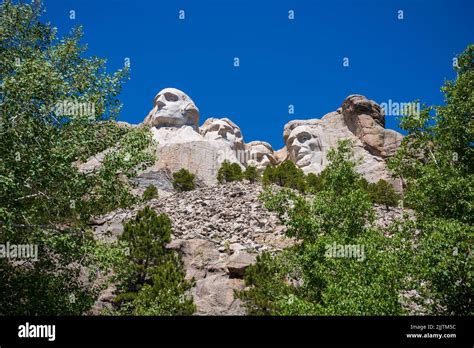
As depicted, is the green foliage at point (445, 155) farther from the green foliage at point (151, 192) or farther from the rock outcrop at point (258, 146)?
the rock outcrop at point (258, 146)

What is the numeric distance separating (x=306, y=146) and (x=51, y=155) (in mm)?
73927

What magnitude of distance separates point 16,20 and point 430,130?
17958 mm

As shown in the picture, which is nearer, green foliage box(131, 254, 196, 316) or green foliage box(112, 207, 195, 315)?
green foliage box(131, 254, 196, 316)

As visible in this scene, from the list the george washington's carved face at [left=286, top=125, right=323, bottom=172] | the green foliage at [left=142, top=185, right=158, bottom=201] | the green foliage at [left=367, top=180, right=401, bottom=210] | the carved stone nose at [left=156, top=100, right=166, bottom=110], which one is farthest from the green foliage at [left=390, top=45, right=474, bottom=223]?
the carved stone nose at [left=156, top=100, right=166, bottom=110]

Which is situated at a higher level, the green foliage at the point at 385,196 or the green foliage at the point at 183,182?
the green foliage at the point at 183,182

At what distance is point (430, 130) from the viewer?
81.6ft

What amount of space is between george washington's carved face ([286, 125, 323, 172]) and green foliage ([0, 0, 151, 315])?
217 feet

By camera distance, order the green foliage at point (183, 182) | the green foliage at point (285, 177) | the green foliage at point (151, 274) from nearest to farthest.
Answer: the green foliage at point (151, 274), the green foliage at point (285, 177), the green foliage at point (183, 182)

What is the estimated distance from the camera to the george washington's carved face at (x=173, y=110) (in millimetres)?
87625

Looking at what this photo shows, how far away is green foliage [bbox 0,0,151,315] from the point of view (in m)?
18.0

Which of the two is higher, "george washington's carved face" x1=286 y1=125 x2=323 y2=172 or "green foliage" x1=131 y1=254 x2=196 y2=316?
"george washington's carved face" x1=286 y1=125 x2=323 y2=172

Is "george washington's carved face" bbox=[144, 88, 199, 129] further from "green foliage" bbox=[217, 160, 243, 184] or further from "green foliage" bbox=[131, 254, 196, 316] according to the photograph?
"green foliage" bbox=[131, 254, 196, 316]

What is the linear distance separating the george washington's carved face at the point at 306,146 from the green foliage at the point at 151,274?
2051 inches

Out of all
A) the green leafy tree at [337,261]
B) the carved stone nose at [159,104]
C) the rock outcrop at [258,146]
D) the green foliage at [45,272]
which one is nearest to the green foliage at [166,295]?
the green leafy tree at [337,261]
